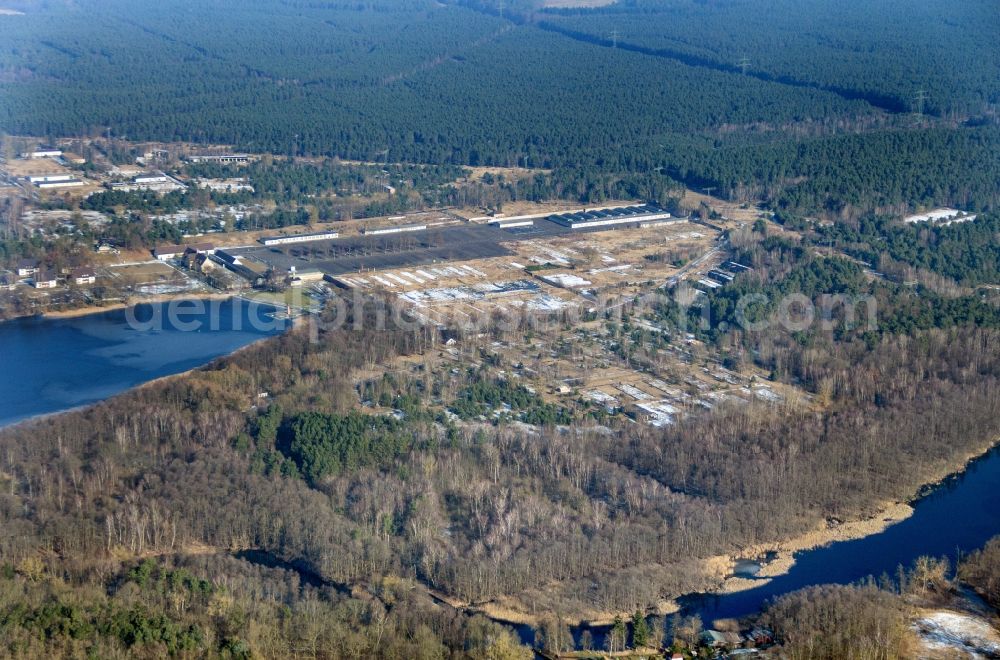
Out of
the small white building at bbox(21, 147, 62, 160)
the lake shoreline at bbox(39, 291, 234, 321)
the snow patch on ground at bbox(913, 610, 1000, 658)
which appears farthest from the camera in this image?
the small white building at bbox(21, 147, 62, 160)

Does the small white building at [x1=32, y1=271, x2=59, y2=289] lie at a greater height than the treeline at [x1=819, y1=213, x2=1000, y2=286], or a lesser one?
lesser

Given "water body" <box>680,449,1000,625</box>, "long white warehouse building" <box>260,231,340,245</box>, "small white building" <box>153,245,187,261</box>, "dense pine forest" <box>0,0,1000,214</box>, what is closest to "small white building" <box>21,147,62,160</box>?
"dense pine forest" <box>0,0,1000,214</box>

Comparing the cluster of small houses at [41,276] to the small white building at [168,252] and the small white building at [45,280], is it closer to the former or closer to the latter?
the small white building at [45,280]

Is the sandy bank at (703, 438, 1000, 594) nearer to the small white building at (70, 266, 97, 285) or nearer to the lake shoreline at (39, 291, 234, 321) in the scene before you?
the lake shoreline at (39, 291, 234, 321)

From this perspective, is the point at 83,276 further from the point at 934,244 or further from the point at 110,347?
the point at 934,244

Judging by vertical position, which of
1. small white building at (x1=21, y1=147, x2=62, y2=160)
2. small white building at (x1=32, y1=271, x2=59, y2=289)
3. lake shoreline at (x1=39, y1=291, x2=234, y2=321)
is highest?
small white building at (x1=21, y1=147, x2=62, y2=160)

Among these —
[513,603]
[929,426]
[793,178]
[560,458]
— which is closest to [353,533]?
[513,603]

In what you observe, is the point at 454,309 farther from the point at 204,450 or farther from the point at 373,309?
the point at 204,450

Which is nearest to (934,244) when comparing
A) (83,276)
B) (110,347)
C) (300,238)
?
(300,238)
